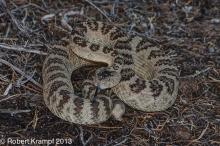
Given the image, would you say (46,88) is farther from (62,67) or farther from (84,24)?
(84,24)

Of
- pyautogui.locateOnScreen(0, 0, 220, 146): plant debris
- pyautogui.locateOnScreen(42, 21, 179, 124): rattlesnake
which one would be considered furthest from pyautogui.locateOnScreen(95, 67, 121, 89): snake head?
pyautogui.locateOnScreen(0, 0, 220, 146): plant debris

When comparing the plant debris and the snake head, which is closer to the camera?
the plant debris

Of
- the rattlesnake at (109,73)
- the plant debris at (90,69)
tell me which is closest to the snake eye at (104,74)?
the rattlesnake at (109,73)

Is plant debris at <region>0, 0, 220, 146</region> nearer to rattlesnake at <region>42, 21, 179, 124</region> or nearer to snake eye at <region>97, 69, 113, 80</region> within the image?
rattlesnake at <region>42, 21, 179, 124</region>

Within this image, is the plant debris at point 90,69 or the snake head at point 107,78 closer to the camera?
the plant debris at point 90,69

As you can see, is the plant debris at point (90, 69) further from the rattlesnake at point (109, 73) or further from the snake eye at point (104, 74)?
the snake eye at point (104, 74)

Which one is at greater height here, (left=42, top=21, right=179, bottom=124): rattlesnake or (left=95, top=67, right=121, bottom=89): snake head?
(left=95, top=67, right=121, bottom=89): snake head

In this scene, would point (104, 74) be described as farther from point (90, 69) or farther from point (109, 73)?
point (90, 69)

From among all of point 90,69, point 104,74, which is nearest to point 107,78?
point 104,74

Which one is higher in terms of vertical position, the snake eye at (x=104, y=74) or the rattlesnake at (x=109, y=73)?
the snake eye at (x=104, y=74)
